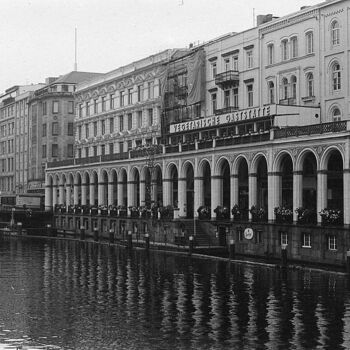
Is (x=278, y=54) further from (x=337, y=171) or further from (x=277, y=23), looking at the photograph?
(x=337, y=171)

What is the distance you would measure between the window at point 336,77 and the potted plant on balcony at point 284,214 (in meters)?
13.5

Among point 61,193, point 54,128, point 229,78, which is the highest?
point 54,128

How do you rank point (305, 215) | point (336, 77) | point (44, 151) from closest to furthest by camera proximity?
point (305, 215), point (336, 77), point (44, 151)

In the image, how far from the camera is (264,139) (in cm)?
6750

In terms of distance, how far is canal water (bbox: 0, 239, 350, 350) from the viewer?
97.3ft

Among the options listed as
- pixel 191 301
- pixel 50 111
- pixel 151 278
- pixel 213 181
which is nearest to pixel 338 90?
pixel 213 181

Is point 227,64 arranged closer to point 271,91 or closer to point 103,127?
point 271,91

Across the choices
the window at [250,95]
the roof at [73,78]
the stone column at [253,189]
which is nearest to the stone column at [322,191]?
the stone column at [253,189]

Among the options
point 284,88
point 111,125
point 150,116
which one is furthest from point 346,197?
point 111,125

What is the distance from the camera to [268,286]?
4494cm

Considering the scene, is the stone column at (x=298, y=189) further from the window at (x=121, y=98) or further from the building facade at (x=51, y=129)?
the building facade at (x=51, y=129)

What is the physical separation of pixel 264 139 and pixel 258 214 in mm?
6782

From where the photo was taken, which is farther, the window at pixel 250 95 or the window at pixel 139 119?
the window at pixel 139 119

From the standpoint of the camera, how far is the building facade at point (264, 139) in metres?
59.9
